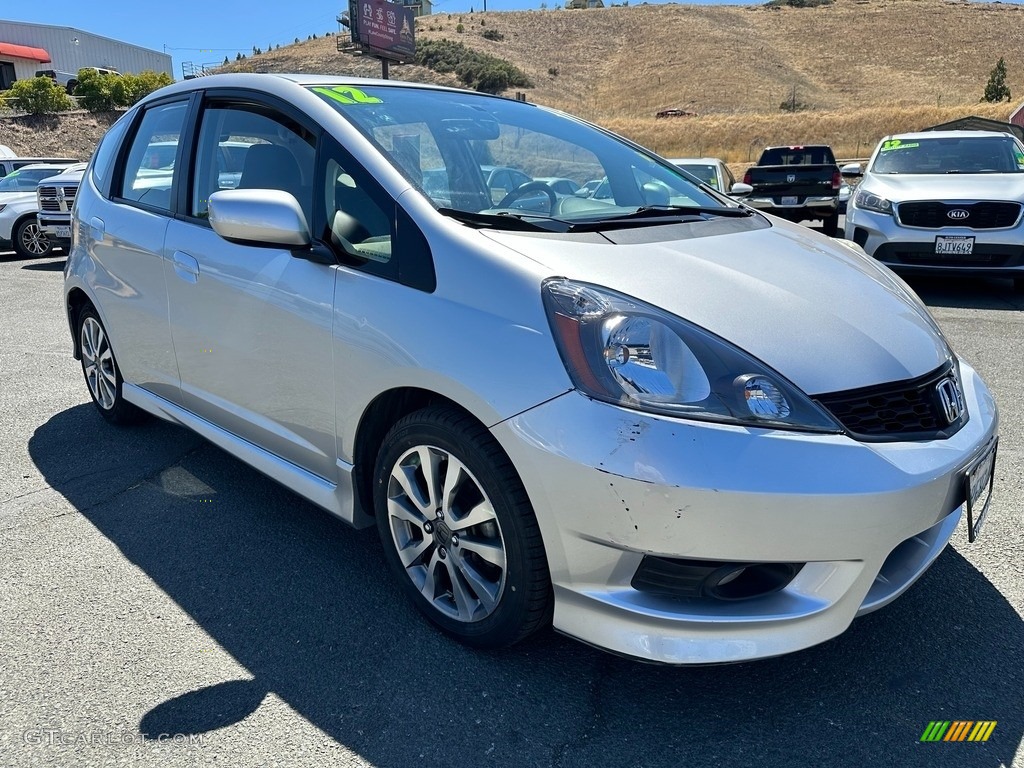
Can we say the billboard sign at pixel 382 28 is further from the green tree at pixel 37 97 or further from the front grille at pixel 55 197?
the front grille at pixel 55 197

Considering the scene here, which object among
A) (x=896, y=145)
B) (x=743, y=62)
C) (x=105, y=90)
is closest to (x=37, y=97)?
(x=105, y=90)

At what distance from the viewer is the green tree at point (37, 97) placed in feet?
128

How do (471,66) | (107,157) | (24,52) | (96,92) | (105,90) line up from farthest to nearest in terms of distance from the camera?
(471,66), (24,52), (105,90), (96,92), (107,157)

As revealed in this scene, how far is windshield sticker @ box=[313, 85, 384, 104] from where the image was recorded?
A: 2.87 meters

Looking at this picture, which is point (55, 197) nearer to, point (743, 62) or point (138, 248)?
point (138, 248)

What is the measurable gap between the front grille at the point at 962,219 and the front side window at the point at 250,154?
6.46 metres

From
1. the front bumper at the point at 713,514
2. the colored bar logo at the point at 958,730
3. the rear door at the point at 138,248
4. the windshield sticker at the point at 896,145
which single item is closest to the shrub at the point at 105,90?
the windshield sticker at the point at 896,145

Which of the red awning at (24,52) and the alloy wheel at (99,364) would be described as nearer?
the alloy wheel at (99,364)

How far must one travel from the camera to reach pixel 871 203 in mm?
7855

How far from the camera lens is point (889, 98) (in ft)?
190

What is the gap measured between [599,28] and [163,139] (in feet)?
280

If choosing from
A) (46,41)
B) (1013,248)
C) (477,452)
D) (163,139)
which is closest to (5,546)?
(163,139)

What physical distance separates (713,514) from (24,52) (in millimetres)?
68782

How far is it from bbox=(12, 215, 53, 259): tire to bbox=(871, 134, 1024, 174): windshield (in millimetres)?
12398
